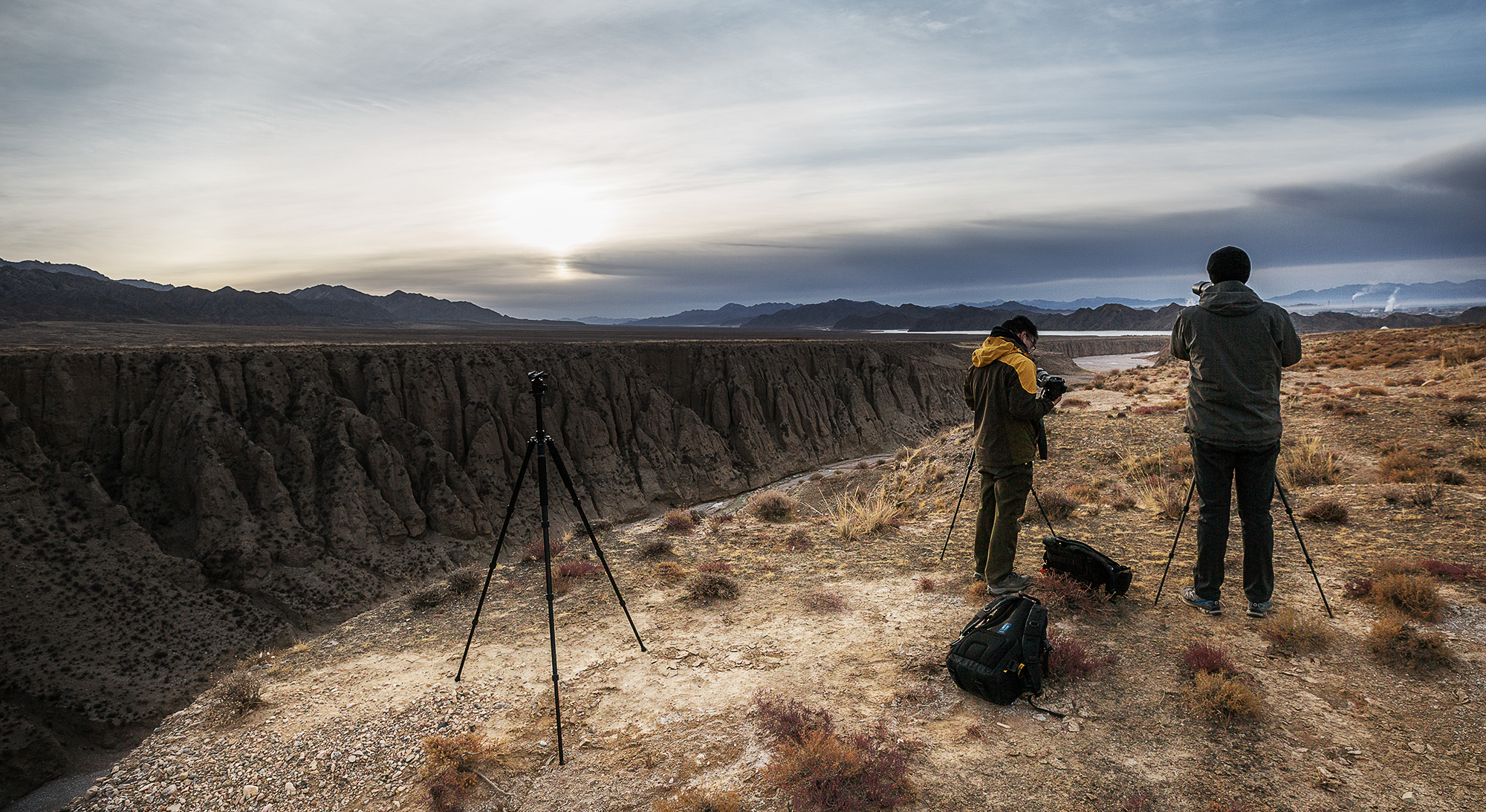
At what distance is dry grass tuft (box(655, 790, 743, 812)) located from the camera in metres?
3.43

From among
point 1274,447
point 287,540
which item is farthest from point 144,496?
point 1274,447

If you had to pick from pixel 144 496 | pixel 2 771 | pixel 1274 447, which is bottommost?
pixel 2 771

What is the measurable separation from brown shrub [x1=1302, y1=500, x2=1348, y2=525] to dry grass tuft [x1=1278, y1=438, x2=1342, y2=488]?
175 cm

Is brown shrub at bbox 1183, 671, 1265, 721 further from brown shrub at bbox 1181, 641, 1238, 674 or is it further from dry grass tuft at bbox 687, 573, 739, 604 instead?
dry grass tuft at bbox 687, 573, 739, 604

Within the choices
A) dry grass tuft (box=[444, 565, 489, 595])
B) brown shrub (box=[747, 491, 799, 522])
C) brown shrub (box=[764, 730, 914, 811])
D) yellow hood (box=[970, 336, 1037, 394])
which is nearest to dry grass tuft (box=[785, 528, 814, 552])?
brown shrub (box=[747, 491, 799, 522])

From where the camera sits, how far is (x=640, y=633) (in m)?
5.97

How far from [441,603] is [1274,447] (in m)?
A: 8.61

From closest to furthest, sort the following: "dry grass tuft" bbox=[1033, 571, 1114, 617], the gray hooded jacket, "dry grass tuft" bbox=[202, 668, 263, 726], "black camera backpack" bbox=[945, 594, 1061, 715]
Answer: "black camera backpack" bbox=[945, 594, 1061, 715] → the gray hooded jacket → "dry grass tuft" bbox=[202, 668, 263, 726] → "dry grass tuft" bbox=[1033, 571, 1114, 617]

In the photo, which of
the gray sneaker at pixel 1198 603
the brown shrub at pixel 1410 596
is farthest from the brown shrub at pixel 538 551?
the brown shrub at pixel 1410 596

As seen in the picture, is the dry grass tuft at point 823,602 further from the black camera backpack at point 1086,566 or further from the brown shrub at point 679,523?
the brown shrub at point 679,523

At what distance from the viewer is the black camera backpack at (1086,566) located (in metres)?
5.58

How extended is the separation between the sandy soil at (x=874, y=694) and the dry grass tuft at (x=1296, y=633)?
0.09m

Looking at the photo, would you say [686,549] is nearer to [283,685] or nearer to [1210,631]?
[283,685]

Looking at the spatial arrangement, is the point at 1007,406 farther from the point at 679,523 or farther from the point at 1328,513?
the point at 679,523
